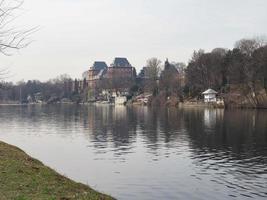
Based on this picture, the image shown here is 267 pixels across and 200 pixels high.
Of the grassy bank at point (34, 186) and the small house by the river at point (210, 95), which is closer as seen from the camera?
the grassy bank at point (34, 186)

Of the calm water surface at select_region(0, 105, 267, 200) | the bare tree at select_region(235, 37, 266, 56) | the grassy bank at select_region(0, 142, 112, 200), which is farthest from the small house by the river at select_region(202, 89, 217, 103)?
the grassy bank at select_region(0, 142, 112, 200)

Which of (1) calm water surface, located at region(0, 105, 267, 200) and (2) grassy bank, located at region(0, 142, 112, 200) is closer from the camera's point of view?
(2) grassy bank, located at region(0, 142, 112, 200)

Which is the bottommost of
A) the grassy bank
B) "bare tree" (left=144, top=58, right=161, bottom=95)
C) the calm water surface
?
the calm water surface

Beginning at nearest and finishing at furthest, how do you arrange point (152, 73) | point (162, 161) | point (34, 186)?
point (34, 186) → point (162, 161) → point (152, 73)

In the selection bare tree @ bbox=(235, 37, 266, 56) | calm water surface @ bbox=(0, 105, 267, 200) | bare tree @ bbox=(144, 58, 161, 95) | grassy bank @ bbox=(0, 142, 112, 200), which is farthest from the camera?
bare tree @ bbox=(144, 58, 161, 95)

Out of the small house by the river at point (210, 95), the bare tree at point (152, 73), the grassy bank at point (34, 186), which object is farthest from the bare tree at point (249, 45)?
the grassy bank at point (34, 186)

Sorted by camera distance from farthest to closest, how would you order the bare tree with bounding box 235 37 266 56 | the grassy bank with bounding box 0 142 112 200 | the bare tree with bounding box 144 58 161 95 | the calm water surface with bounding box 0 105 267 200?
the bare tree with bounding box 144 58 161 95 → the bare tree with bounding box 235 37 266 56 → the calm water surface with bounding box 0 105 267 200 → the grassy bank with bounding box 0 142 112 200

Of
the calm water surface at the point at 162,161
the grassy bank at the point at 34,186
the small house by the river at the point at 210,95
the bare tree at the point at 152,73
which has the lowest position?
the calm water surface at the point at 162,161

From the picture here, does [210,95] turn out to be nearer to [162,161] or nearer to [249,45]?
[249,45]

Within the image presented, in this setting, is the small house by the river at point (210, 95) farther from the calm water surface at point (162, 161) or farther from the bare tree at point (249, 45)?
the calm water surface at point (162, 161)

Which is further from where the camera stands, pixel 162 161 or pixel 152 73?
pixel 152 73

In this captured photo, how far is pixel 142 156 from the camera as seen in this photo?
102ft

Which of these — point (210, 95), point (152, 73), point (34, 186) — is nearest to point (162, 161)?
point (34, 186)

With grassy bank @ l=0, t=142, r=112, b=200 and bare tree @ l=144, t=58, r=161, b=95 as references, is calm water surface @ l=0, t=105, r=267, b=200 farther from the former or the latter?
bare tree @ l=144, t=58, r=161, b=95
